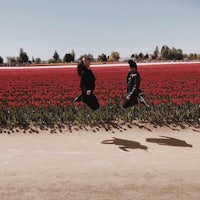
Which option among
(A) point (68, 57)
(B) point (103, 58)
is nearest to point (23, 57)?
(A) point (68, 57)

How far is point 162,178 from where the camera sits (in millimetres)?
5965

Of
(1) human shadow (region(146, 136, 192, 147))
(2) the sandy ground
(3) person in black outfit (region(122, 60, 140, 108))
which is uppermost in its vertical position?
(3) person in black outfit (region(122, 60, 140, 108))

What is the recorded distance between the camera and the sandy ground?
538 cm

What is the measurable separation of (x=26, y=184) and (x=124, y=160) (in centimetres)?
219

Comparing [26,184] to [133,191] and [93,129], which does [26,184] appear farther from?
[93,129]

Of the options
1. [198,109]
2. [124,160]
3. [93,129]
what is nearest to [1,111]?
[93,129]

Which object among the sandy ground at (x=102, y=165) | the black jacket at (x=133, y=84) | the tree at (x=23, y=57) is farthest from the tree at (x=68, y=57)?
the sandy ground at (x=102, y=165)

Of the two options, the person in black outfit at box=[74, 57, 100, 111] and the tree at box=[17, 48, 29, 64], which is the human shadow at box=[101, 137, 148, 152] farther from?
the tree at box=[17, 48, 29, 64]

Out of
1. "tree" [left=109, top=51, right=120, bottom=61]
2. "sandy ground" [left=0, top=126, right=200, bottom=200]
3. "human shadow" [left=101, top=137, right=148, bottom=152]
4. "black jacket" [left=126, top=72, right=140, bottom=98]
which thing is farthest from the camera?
"tree" [left=109, top=51, right=120, bottom=61]

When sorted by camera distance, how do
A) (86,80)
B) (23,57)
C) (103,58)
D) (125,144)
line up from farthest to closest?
(23,57) → (103,58) → (86,80) → (125,144)

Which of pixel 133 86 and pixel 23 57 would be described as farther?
pixel 23 57

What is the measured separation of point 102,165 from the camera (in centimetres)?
675

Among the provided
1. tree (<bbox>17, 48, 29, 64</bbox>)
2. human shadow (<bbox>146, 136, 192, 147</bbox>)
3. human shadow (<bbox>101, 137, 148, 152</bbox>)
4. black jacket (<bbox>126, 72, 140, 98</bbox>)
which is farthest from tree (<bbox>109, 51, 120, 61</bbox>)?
human shadow (<bbox>101, 137, 148, 152</bbox>)

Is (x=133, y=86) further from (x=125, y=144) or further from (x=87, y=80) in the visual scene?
(x=125, y=144)
